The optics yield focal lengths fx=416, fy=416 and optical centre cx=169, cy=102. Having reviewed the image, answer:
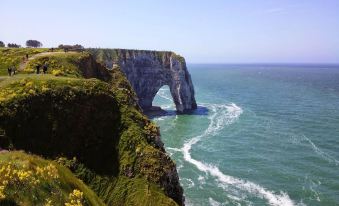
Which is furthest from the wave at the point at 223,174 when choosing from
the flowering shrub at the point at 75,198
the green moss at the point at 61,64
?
the flowering shrub at the point at 75,198

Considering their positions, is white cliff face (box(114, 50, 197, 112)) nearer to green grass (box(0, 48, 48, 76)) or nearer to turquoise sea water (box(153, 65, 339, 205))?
turquoise sea water (box(153, 65, 339, 205))

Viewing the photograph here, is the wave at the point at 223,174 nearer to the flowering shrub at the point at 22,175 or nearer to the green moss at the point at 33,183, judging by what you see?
the green moss at the point at 33,183

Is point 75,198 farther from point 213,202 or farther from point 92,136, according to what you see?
point 213,202

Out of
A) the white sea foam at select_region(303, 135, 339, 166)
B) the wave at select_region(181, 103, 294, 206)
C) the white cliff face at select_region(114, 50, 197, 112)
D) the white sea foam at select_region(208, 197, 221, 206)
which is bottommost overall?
the white sea foam at select_region(208, 197, 221, 206)

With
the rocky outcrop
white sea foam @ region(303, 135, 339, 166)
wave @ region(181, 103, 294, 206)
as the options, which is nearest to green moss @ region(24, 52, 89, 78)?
wave @ region(181, 103, 294, 206)

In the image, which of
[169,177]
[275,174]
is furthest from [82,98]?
[275,174]

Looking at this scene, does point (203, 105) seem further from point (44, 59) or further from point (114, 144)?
point (114, 144)

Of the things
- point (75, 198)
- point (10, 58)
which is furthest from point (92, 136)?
point (10, 58)
